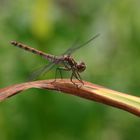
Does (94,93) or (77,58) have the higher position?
(94,93)

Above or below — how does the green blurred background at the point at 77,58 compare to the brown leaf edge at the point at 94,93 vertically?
below

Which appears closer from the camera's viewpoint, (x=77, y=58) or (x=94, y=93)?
(x=94, y=93)

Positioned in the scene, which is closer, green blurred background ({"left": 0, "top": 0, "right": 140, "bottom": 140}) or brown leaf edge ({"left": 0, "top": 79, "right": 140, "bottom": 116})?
brown leaf edge ({"left": 0, "top": 79, "right": 140, "bottom": 116})

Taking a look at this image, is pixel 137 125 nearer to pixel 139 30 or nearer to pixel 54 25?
pixel 139 30

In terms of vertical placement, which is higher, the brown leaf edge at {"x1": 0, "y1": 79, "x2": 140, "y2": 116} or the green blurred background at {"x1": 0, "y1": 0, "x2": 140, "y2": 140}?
the brown leaf edge at {"x1": 0, "y1": 79, "x2": 140, "y2": 116}

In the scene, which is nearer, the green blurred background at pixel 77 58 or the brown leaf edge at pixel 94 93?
the brown leaf edge at pixel 94 93
